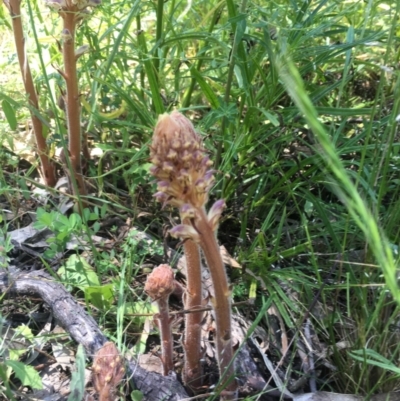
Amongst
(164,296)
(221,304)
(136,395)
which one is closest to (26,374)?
(136,395)

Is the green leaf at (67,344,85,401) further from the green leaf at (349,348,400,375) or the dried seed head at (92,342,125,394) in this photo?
the green leaf at (349,348,400,375)

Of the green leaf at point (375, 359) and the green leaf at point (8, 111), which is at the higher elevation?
the green leaf at point (8, 111)

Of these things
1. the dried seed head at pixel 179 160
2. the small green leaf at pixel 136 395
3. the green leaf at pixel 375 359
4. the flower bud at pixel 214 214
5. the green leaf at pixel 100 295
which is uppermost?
the dried seed head at pixel 179 160

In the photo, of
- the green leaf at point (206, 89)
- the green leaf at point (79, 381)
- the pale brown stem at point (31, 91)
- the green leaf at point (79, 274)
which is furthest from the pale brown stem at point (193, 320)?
the pale brown stem at point (31, 91)

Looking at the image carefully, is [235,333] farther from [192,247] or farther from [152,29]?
[152,29]

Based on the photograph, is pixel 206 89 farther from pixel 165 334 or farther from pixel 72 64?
pixel 165 334

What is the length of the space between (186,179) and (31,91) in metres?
1.37

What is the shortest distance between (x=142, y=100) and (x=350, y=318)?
1.26m

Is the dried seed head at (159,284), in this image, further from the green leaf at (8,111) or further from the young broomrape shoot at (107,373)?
the green leaf at (8,111)

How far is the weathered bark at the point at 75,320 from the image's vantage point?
1.45 meters

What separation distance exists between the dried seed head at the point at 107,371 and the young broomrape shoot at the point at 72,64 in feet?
2.24

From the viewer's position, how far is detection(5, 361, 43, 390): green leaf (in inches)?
55.1

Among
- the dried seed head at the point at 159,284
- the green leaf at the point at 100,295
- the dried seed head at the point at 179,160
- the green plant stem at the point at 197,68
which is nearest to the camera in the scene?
the dried seed head at the point at 179,160

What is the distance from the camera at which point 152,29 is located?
3219mm
